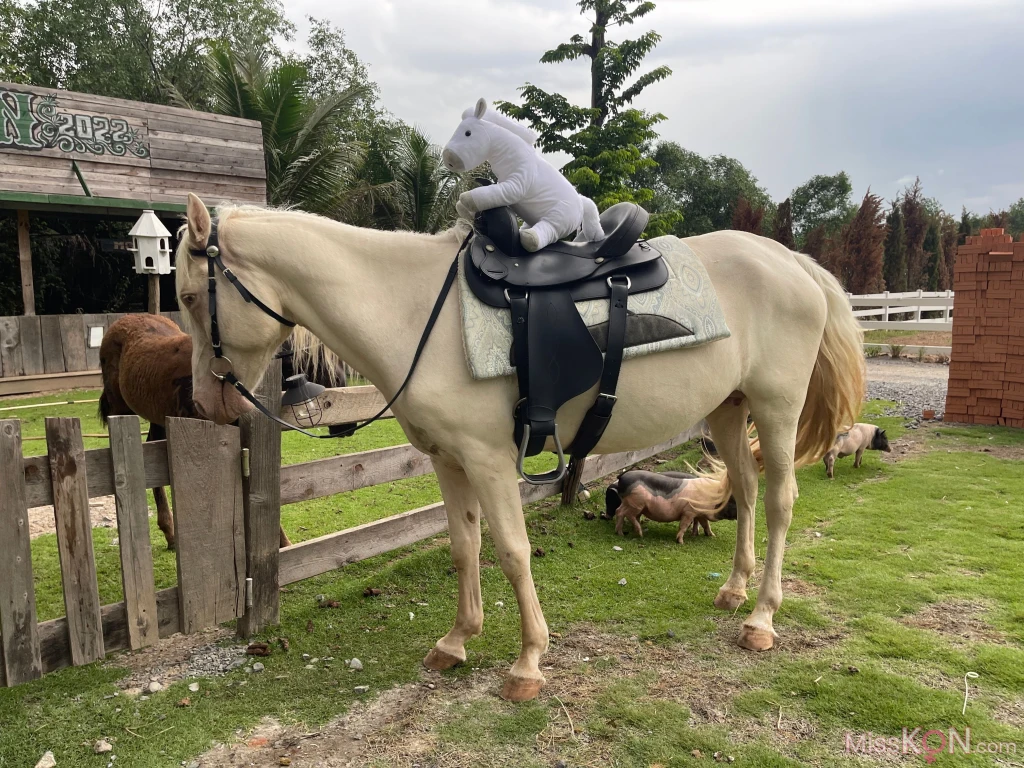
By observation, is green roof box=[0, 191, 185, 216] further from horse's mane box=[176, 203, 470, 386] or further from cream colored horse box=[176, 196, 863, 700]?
cream colored horse box=[176, 196, 863, 700]

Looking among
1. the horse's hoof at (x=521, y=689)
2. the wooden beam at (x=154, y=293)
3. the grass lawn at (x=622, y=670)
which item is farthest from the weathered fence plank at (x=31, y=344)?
the horse's hoof at (x=521, y=689)

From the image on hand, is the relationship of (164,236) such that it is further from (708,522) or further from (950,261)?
(950,261)

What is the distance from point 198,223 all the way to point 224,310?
0.34 metres

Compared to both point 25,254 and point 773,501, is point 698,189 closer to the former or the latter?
point 25,254

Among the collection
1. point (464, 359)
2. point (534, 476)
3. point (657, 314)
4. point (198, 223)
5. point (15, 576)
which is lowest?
point (15, 576)

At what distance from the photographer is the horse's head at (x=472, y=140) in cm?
268

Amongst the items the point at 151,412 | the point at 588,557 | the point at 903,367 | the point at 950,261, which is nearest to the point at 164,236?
the point at 151,412

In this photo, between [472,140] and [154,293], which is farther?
[154,293]

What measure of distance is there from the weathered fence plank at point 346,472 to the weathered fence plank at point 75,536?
3.41ft

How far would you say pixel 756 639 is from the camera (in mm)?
3201

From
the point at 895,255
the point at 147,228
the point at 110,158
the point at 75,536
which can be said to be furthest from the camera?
→ the point at 895,255

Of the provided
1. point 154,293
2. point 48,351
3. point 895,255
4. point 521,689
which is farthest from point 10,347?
point 895,255

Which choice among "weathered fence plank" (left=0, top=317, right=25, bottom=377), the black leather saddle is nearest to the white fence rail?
the black leather saddle

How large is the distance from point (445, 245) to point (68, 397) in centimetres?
1073
